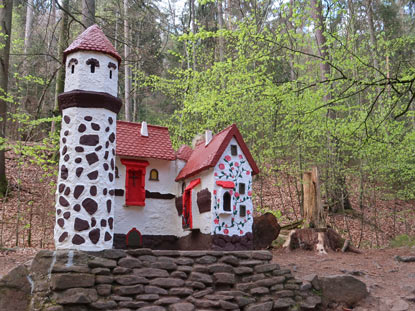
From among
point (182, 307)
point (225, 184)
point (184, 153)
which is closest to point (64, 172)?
point (182, 307)

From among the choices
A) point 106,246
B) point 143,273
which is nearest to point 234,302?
point 143,273

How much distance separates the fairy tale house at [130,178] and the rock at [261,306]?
1796 mm

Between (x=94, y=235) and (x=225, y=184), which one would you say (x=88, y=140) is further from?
(x=225, y=184)

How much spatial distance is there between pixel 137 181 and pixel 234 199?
2731 mm

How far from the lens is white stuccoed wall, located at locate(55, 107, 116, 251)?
20.1 feet

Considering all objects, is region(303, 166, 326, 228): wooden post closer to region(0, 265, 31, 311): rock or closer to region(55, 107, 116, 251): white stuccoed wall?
region(55, 107, 116, 251): white stuccoed wall

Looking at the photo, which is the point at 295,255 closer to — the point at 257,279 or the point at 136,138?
the point at 257,279

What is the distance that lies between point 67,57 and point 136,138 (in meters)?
3.54

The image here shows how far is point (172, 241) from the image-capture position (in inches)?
389

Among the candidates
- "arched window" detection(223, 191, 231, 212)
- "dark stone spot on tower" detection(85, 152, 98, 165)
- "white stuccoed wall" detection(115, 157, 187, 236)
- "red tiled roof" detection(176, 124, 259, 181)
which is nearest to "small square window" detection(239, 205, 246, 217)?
"arched window" detection(223, 191, 231, 212)

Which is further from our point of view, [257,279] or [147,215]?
[147,215]

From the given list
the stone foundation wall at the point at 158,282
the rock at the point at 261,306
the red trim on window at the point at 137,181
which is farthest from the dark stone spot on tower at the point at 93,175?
the rock at the point at 261,306

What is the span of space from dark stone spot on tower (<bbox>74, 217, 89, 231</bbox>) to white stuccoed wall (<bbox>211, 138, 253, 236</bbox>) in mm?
3095

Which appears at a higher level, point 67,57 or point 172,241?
point 67,57
